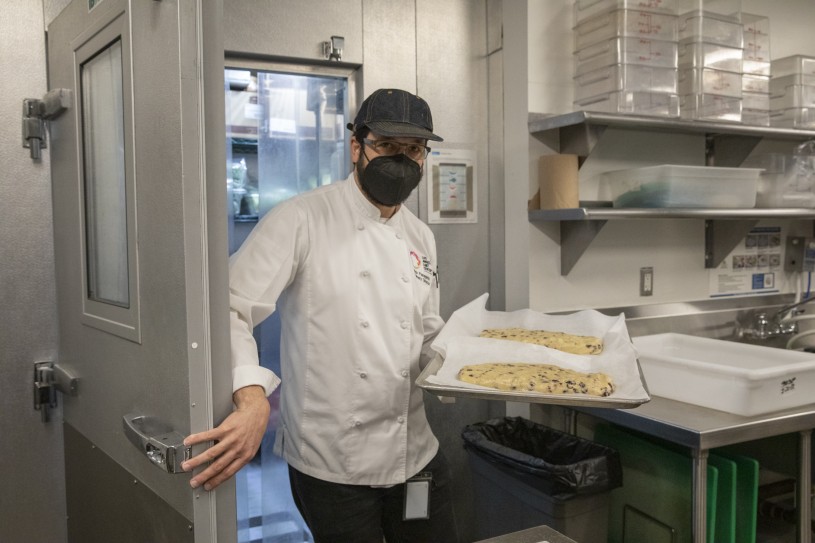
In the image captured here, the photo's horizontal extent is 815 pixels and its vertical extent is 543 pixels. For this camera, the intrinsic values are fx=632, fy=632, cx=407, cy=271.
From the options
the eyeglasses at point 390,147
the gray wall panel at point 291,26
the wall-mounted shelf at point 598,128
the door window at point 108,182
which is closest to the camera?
the door window at point 108,182

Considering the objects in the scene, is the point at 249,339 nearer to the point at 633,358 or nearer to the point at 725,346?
the point at 633,358

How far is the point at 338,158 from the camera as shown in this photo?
2.52 metres

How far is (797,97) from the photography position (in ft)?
9.72

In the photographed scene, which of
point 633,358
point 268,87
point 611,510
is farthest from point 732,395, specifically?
point 268,87

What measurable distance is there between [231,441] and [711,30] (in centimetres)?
252

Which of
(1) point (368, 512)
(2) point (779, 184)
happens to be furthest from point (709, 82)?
(1) point (368, 512)

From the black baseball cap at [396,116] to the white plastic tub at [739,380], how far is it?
1.16 meters

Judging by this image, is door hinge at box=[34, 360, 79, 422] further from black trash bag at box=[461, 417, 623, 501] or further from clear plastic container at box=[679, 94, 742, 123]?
clear plastic container at box=[679, 94, 742, 123]

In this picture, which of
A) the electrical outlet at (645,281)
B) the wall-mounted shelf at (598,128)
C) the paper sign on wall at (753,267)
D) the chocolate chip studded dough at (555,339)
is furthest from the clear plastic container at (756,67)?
the chocolate chip studded dough at (555,339)

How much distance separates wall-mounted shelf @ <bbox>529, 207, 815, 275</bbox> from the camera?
235 cm

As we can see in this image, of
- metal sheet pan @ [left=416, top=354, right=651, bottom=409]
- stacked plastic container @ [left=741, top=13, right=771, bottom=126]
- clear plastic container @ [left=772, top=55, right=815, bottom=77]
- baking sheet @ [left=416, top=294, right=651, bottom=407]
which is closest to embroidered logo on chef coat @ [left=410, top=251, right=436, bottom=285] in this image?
baking sheet @ [left=416, top=294, right=651, bottom=407]

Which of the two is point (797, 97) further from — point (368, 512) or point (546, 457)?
point (368, 512)

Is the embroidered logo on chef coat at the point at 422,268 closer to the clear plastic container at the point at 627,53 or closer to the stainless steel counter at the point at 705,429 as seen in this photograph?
the stainless steel counter at the point at 705,429

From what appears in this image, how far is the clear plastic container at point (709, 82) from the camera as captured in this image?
261 cm
